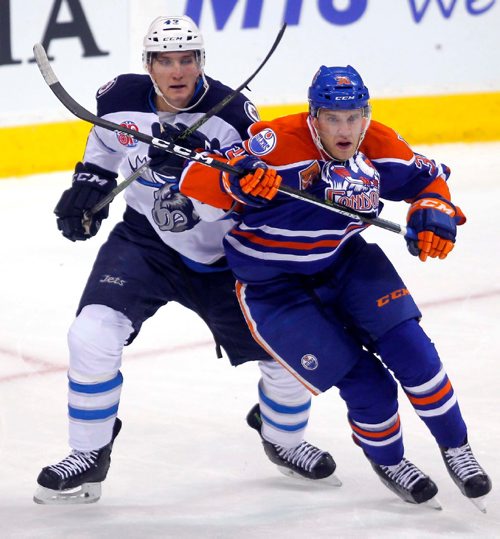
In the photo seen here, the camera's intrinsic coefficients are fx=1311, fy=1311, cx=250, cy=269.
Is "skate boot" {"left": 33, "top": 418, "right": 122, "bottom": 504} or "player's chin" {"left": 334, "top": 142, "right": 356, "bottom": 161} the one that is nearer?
"player's chin" {"left": 334, "top": 142, "right": 356, "bottom": 161}

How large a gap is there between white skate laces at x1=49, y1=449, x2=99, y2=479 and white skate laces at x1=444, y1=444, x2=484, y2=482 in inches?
34.2

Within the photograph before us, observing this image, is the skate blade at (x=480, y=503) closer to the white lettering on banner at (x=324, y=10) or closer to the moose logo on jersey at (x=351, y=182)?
the moose logo on jersey at (x=351, y=182)

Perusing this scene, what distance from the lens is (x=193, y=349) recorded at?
4391 mm

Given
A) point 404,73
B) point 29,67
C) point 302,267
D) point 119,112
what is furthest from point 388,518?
point 404,73

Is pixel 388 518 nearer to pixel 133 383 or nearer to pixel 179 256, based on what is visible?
pixel 179 256

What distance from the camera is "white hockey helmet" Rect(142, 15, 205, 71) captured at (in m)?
3.20

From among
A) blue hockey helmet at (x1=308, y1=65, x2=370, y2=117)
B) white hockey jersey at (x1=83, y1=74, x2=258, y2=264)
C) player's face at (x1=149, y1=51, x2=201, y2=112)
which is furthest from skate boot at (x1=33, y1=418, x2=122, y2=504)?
blue hockey helmet at (x1=308, y1=65, x2=370, y2=117)

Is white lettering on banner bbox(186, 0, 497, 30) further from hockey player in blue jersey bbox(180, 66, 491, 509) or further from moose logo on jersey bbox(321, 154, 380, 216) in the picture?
moose logo on jersey bbox(321, 154, 380, 216)

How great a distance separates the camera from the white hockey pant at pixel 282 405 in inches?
132

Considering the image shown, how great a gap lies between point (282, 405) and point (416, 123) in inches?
142

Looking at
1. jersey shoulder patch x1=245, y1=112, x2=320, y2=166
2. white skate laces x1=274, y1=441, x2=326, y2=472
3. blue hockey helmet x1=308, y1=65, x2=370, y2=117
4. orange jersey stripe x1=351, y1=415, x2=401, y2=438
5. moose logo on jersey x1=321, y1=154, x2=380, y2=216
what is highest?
blue hockey helmet x1=308, y1=65, x2=370, y2=117

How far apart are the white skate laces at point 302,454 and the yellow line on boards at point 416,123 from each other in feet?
9.71

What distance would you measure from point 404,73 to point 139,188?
3.57m

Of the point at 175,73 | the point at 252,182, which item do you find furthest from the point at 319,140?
the point at 175,73
